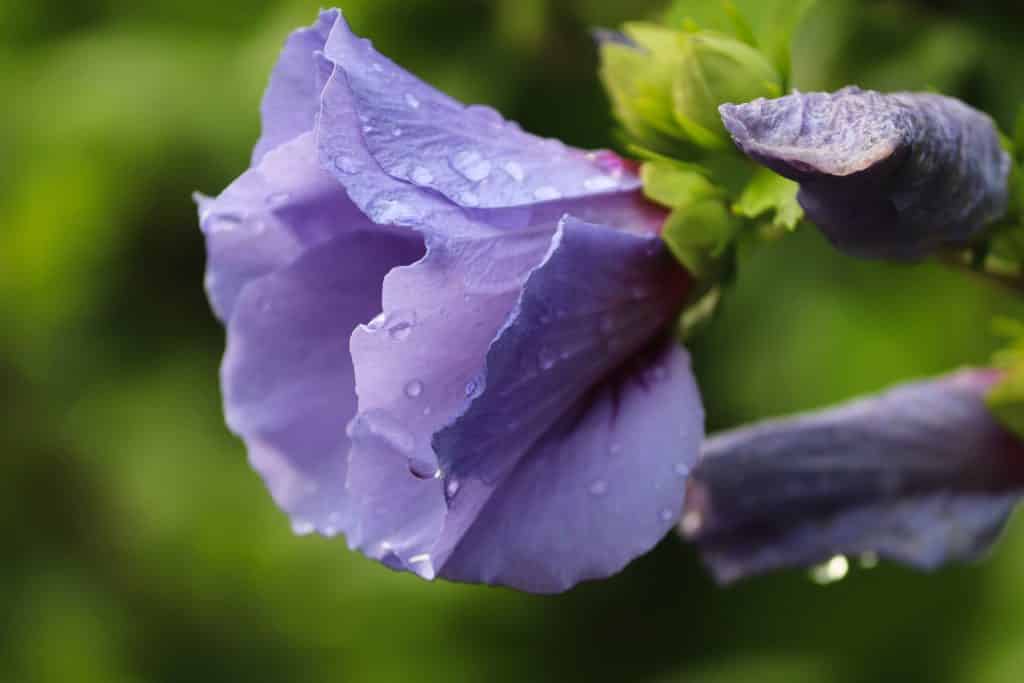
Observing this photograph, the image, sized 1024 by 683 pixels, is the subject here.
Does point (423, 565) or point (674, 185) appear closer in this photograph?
point (423, 565)

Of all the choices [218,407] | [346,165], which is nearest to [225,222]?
[346,165]

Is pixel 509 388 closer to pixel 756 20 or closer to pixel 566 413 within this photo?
pixel 566 413

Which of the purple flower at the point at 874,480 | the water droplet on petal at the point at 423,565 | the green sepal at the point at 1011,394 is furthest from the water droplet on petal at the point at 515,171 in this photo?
the green sepal at the point at 1011,394

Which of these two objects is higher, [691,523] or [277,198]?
[277,198]

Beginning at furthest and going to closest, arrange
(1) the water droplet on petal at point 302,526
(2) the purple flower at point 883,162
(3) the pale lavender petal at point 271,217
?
1. (1) the water droplet on petal at point 302,526
2. (3) the pale lavender petal at point 271,217
3. (2) the purple flower at point 883,162

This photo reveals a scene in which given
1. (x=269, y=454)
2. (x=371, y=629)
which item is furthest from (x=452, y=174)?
(x=371, y=629)

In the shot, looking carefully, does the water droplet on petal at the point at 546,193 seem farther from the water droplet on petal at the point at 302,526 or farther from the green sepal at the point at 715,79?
the water droplet on petal at the point at 302,526
